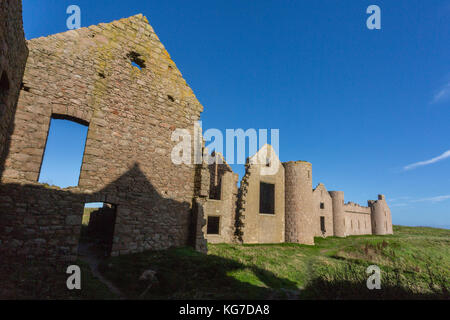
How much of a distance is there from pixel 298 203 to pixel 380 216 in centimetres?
2557

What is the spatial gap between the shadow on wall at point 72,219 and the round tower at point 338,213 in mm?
25996

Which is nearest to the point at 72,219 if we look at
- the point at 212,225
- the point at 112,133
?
the point at 112,133

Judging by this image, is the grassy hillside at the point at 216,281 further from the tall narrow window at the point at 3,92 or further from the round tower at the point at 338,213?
the round tower at the point at 338,213

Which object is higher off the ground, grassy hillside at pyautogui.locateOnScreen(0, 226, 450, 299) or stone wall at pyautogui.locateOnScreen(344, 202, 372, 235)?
stone wall at pyautogui.locateOnScreen(344, 202, 372, 235)

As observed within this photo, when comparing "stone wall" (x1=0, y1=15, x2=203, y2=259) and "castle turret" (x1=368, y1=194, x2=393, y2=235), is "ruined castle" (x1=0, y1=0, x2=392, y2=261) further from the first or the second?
"castle turret" (x1=368, y1=194, x2=393, y2=235)

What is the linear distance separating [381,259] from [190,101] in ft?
44.7

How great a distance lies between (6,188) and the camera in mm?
6332

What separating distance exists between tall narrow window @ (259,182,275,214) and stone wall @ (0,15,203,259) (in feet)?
38.7

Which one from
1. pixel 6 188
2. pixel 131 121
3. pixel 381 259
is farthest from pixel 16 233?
pixel 381 259

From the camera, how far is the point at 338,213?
29609mm

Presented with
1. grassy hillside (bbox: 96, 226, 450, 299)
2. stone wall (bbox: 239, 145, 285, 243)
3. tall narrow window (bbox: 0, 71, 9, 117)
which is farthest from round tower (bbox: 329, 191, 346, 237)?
tall narrow window (bbox: 0, 71, 9, 117)

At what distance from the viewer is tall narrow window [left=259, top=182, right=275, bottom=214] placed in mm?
20425
